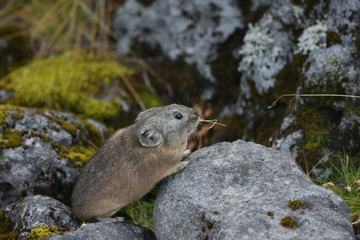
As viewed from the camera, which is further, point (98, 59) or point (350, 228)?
point (98, 59)

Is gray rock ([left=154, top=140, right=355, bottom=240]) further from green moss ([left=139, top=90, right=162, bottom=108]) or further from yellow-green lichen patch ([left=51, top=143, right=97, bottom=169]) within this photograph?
green moss ([left=139, top=90, right=162, bottom=108])

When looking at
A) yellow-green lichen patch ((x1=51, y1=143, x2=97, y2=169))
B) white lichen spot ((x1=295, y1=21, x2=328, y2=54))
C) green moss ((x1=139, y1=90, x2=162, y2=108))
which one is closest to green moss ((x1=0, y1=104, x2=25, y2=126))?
yellow-green lichen patch ((x1=51, y1=143, x2=97, y2=169))

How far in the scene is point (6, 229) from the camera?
6.45 meters

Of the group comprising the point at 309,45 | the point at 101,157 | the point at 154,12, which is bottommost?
the point at 101,157

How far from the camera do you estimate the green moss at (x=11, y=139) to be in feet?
23.8

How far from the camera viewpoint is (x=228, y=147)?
6.29 meters

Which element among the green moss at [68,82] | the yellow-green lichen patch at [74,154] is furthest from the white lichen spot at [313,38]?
the yellow-green lichen patch at [74,154]

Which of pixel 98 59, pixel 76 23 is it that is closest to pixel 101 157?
pixel 98 59

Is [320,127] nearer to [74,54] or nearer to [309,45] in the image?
[309,45]

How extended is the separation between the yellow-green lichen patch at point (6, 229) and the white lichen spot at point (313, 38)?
17.7 ft

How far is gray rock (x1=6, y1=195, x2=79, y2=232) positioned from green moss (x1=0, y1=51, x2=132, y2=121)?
3.26 metres

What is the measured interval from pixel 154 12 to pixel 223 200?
6583 millimetres

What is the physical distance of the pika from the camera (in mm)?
6648

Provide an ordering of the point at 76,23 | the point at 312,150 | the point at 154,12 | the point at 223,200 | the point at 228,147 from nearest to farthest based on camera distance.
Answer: the point at 223,200 < the point at 228,147 < the point at 312,150 < the point at 154,12 < the point at 76,23
